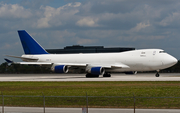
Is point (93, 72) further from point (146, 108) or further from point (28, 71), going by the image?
point (28, 71)

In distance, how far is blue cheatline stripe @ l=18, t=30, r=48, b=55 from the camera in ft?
207

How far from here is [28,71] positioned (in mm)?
99000

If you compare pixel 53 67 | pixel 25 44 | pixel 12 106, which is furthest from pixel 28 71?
pixel 12 106

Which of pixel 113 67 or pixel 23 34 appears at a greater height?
pixel 23 34

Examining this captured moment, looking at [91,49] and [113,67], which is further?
[91,49]

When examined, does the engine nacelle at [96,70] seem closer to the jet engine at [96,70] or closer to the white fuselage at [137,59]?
the jet engine at [96,70]

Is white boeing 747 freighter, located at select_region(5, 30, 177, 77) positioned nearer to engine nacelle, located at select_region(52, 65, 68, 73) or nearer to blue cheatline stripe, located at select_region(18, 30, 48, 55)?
engine nacelle, located at select_region(52, 65, 68, 73)

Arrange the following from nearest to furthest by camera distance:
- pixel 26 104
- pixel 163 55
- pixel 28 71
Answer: pixel 26 104
pixel 163 55
pixel 28 71

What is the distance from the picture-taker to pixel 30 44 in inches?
2501

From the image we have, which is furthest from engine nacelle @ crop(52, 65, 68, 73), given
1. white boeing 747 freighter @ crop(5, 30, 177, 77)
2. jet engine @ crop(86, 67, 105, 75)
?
jet engine @ crop(86, 67, 105, 75)

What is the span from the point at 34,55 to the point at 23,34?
4877 millimetres

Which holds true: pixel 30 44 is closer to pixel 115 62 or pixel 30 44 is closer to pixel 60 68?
pixel 60 68

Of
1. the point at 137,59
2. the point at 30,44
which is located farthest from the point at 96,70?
the point at 30,44

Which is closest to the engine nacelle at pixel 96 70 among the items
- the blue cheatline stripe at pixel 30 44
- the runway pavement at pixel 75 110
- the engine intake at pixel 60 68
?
the engine intake at pixel 60 68
